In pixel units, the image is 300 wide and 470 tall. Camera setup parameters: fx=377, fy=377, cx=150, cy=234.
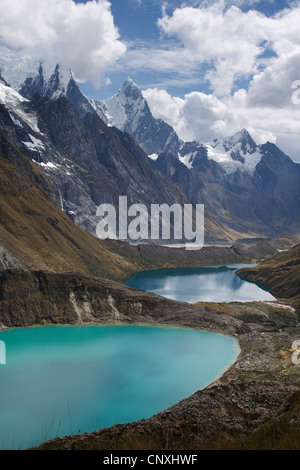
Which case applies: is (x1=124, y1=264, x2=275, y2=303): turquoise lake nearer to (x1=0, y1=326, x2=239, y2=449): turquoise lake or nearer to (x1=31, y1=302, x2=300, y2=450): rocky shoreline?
(x1=0, y1=326, x2=239, y2=449): turquoise lake

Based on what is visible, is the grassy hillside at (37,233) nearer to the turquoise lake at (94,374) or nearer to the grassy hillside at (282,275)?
the turquoise lake at (94,374)

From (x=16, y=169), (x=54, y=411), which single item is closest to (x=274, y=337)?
(x=54, y=411)

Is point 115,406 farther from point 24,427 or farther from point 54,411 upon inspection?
point 24,427

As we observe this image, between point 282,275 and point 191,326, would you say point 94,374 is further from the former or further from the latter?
point 282,275

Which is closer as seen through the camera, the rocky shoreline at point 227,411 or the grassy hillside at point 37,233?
the rocky shoreline at point 227,411

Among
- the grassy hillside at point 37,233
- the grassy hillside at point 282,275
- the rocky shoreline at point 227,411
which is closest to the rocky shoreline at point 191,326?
the rocky shoreline at point 227,411

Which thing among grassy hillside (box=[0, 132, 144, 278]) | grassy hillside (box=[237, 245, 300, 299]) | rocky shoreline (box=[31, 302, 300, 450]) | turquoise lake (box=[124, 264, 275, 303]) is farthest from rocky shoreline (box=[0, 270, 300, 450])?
grassy hillside (box=[237, 245, 300, 299])

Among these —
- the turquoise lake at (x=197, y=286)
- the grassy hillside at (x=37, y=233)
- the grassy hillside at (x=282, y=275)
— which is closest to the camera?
the grassy hillside at (x=37, y=233)

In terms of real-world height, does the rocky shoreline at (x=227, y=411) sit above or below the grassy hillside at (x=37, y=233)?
below
